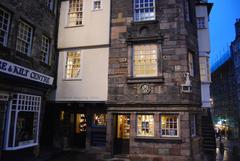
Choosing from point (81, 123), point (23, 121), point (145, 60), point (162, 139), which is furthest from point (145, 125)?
point (23, 121)

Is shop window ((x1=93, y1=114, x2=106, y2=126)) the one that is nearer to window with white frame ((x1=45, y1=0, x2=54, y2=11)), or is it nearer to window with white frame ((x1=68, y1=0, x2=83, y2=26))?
window with white frame ((x1=68, y1=0, x2=83, y2=26))

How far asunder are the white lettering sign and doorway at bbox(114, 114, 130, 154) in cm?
450

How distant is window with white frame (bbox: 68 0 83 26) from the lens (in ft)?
49.2

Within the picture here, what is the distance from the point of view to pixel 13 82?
35.8 feet

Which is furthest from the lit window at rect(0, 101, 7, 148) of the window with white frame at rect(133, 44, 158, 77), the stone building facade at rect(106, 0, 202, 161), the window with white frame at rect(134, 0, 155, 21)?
the window with white frame at rect(134, 0, 155, 21)

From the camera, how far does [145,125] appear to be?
1288 centimetres

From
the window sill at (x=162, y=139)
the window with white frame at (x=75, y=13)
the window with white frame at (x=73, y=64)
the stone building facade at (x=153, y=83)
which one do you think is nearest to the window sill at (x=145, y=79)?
the stone building facade at (x=153, y=83)

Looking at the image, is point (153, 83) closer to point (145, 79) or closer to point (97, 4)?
point (145, 79)

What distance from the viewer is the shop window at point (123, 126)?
13.8 m

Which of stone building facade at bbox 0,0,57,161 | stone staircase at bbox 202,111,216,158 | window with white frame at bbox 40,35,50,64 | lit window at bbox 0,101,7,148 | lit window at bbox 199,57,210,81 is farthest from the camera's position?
lit window at bbox 199,57,210,81

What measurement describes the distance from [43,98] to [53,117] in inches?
116

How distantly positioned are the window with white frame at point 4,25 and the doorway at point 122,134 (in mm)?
7031

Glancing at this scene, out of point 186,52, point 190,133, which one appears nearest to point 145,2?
point 186,52

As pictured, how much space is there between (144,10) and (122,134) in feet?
24.0
